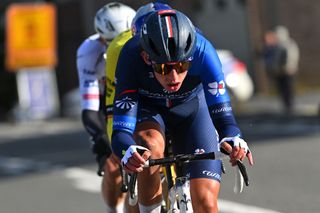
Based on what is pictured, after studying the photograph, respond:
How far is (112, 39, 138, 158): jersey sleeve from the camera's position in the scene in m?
6.45

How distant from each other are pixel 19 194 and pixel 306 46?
18.7m

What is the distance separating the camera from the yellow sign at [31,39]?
30.3 metres

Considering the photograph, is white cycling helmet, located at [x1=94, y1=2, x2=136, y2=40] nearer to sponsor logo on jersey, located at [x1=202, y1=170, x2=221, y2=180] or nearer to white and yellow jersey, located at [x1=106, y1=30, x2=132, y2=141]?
white and yellow jersey, located at [x1=106, y1=30, x2=132, y2=141]

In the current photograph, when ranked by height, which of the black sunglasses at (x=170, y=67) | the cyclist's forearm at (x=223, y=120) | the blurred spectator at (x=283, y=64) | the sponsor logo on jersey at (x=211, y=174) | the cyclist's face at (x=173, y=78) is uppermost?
the black sunglasses at (x=170, y=67)

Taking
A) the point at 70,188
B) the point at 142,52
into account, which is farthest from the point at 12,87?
the point at 142,52

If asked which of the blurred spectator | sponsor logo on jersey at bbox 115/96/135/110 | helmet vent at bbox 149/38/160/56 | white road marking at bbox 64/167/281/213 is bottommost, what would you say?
the blurred spectator

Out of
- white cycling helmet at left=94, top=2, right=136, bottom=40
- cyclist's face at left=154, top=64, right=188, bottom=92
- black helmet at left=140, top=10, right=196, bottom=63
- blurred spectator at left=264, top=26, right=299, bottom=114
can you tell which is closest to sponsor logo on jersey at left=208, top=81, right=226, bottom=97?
cyclist's face at left=154, top=64, right=188, bottom=92

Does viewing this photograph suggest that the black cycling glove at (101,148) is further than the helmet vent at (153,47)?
Yes

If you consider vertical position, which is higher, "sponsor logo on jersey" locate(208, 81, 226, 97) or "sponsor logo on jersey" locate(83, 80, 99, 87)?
"sponsor logo on jersey" locate(208, 81, 226, 97)

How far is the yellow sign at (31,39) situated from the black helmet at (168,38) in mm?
24215

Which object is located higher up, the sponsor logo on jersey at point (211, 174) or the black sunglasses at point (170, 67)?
the black sunglasses at point (170, 67)

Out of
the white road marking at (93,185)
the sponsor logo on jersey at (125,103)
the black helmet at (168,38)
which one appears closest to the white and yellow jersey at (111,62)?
the sponsor logo on jersey at (125,103)

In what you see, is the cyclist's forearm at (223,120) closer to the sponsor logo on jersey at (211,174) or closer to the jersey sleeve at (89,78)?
the sponsor logo on jersey at (211,174)

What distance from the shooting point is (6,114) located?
35.4 metres
